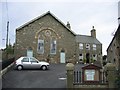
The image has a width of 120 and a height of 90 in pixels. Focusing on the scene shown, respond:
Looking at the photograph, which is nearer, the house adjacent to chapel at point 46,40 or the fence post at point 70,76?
the fence post at point 70,76

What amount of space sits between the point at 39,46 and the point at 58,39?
3212 millimetres

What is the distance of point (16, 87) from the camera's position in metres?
14.5

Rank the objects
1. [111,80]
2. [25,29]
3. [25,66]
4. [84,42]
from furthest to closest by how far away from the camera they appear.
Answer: [84,42], [25,29], [25,66], [111,80]

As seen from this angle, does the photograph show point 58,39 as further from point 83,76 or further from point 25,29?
point 83,76

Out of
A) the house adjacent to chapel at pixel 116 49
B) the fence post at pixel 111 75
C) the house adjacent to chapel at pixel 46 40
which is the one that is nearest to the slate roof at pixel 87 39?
the house adjacent to chapel at pixel 46 40

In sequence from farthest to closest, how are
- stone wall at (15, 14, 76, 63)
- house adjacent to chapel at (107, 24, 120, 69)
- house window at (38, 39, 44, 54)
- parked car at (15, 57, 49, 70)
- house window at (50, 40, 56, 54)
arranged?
house window at (50, 40, 56, 54)
house window at (38, 39, 44, 54)
stone wall at (15, 14, 76, 63)
parked car at (15, 57, 49, 70)
house adjacent to chapel at (107, 24, 120, 69)

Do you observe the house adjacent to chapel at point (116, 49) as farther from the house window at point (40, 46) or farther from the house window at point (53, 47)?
the house window at point (40, 46)

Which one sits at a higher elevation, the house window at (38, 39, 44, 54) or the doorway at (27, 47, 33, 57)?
the house window at (38, 39, 44, 54)

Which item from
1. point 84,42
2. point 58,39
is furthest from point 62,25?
point 84,42

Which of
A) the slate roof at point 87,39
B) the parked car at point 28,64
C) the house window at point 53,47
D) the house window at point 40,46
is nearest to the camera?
the parked car at point 28,64

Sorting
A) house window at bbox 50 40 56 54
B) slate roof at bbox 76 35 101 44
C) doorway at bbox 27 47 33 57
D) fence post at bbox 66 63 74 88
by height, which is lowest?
fence post at bbox 66 63 74 88

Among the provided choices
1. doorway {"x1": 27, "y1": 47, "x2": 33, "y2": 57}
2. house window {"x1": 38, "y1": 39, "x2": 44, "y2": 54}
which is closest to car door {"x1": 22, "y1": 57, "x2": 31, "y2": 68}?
doorway {"x1": 27, "y1": 47, "x2": 33, "y2": 57}

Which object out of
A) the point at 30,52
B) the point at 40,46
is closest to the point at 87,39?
the point at 40,46

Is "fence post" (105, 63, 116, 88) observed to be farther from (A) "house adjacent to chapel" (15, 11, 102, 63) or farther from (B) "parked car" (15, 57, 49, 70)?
(A) "house adjacent to chapel" (15, 11, 102, 63)
